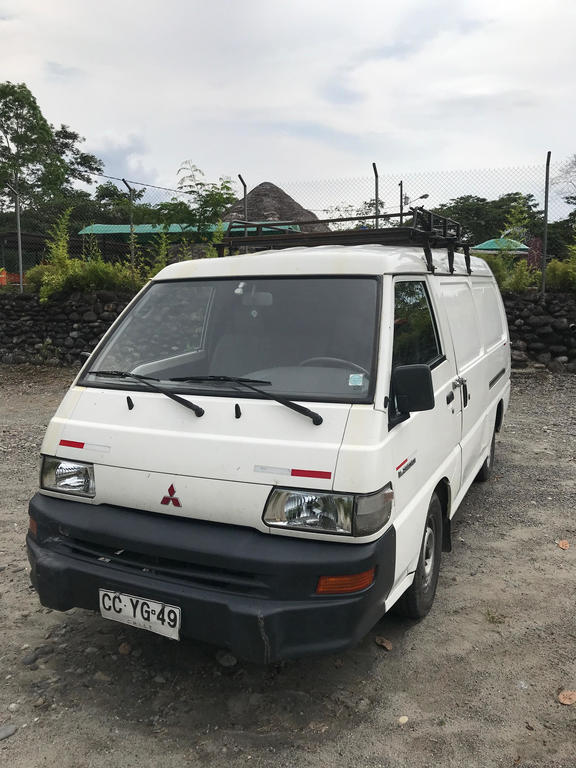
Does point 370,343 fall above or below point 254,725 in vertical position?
above

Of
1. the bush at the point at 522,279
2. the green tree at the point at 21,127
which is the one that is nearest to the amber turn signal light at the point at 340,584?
the bush at the point at 522,279

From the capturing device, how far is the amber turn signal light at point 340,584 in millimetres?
2492

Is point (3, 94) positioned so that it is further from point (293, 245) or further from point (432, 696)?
point (432, 696)

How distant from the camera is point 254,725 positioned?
8.75ft

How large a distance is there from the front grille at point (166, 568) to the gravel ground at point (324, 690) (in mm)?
643

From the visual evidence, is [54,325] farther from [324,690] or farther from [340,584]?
[340,584]

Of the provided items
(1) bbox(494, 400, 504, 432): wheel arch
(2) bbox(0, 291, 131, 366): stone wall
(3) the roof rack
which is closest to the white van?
(3) the roof rack

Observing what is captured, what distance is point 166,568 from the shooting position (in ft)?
8.71

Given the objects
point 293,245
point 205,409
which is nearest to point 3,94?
point 293,245

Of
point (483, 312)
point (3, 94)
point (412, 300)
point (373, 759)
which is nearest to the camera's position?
point (373, 759)

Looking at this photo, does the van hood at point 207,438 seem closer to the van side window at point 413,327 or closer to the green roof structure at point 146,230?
the van side window at point 413,327

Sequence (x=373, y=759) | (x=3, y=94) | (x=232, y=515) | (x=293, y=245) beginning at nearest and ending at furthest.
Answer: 1. (x=373, y=759)
2. (x=232, y=515)
3. (x=293, y=245)
4. (x=3, y=94)

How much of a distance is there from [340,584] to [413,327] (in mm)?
1513

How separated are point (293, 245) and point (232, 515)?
260 cm
